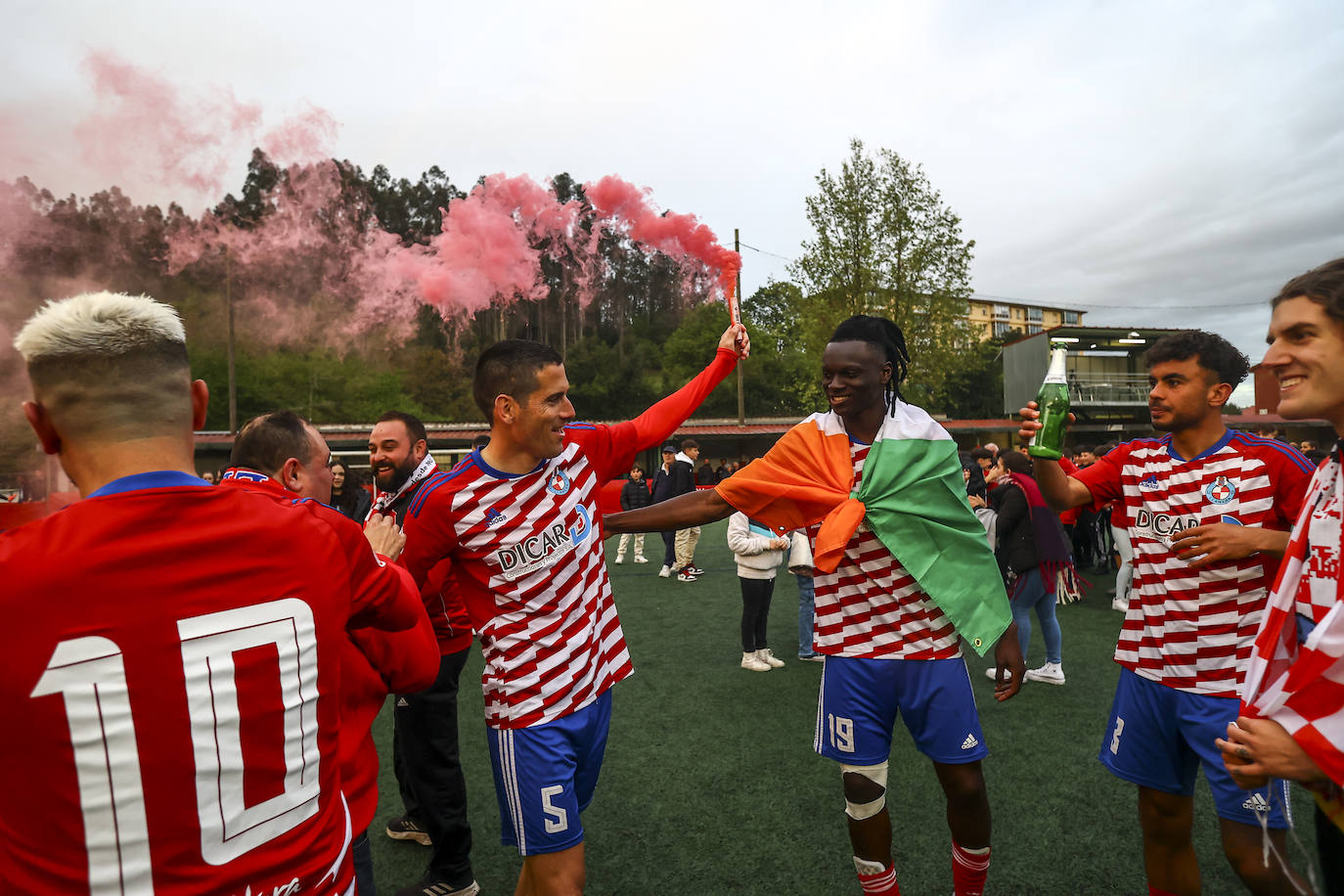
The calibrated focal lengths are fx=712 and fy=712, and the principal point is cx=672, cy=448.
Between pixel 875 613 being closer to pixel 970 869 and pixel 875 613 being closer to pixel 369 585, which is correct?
pixel 970 869

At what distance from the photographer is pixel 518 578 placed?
8.56 feet

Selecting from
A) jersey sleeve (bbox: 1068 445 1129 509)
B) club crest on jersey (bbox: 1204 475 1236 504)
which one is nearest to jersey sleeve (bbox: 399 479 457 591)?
jersey sleeve (bbox: 1068 445 1129 509)

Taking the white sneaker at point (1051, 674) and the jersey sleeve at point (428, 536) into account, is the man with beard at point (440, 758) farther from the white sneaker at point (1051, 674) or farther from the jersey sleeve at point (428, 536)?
A: the white sneaker at point (1051, 674)

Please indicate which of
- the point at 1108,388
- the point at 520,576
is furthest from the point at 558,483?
the point at 1108,388

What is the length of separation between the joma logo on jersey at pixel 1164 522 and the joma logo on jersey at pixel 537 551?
2267mm

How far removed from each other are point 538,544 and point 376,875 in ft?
7.22

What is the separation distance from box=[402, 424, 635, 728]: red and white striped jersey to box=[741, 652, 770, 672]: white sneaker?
4.19m

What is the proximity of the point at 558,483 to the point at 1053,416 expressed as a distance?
6.57 feet

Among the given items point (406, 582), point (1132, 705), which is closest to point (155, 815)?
point (406, 582)

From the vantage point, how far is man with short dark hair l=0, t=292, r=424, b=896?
1129 mm

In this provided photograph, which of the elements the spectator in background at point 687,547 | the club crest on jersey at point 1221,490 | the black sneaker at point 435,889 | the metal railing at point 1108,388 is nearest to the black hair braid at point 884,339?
the club crest on jersey at point 1221,490

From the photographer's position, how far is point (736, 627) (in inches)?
322

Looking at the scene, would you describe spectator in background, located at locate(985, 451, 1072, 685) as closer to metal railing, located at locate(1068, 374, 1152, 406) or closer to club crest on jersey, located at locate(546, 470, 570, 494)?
club crest on jersey, located at locate(546, 470, 570, 494)

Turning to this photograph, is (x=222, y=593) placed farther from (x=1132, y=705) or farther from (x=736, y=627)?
(x=736, y=627)
